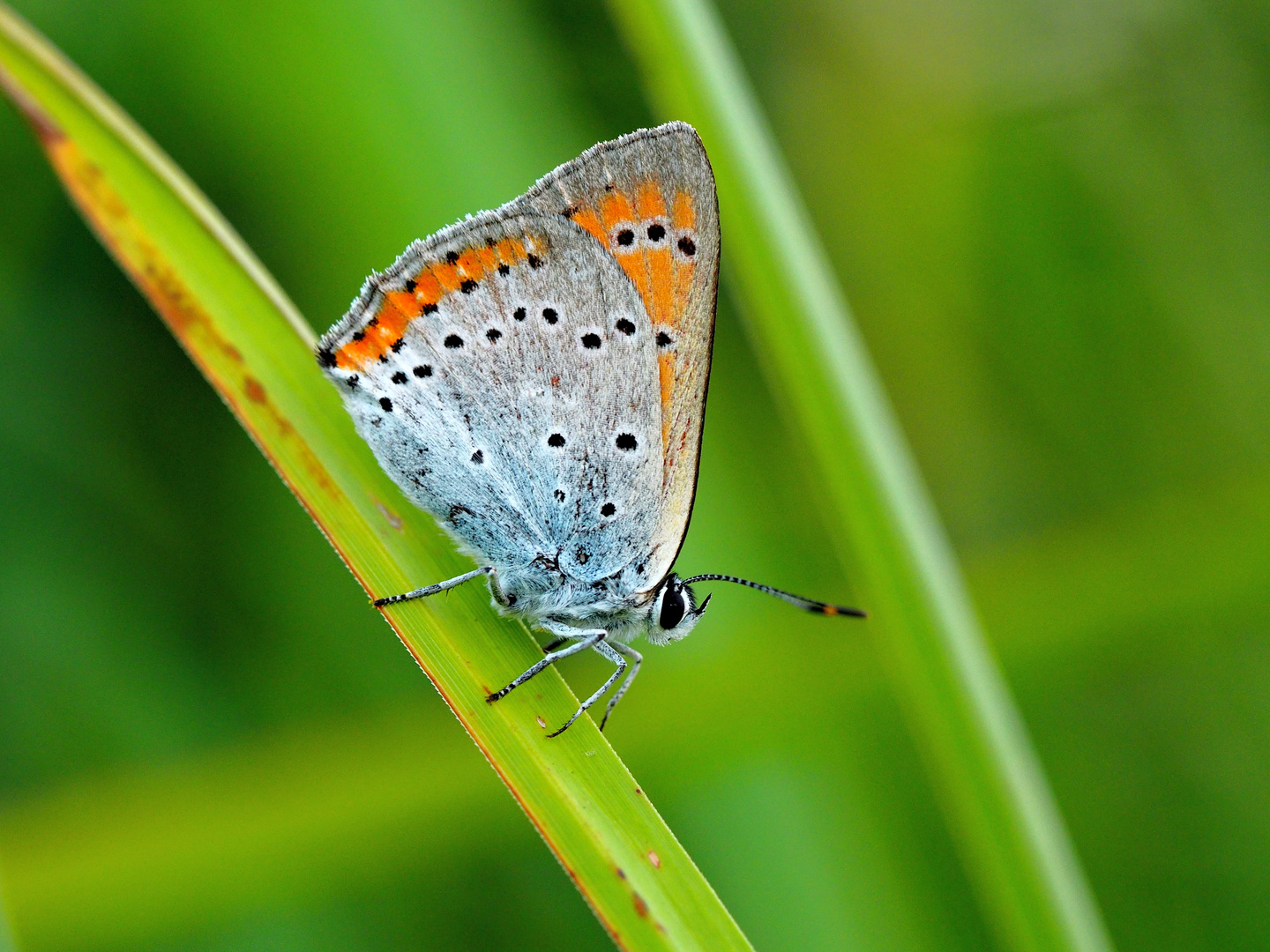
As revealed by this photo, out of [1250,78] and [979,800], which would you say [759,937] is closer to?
[979,800]

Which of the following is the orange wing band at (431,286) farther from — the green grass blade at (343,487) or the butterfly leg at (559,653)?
the butterfly leg at (559,653)

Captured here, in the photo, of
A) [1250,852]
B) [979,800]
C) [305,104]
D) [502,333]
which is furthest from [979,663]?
[305,104]

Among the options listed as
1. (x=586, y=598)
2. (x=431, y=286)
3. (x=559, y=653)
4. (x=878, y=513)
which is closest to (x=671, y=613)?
(x=586, y=598)

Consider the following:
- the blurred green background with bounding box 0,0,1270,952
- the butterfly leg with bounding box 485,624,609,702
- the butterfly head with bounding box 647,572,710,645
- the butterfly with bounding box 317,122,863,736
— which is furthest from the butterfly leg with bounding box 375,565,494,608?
the blurred green background with bounding box 0,0,1270,952

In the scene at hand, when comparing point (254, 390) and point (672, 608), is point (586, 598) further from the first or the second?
point (254, 390)

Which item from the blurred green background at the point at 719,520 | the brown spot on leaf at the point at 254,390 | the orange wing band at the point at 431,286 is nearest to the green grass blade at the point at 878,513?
the orange wing band at the point at 431,286

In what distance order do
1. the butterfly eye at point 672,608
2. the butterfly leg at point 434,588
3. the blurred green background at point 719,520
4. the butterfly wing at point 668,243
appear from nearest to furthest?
the butterfly leg at point 434,588
the butterfly wing at point 668,243
the butterfly eye at point 672,608
the blurred green background at point 719,520

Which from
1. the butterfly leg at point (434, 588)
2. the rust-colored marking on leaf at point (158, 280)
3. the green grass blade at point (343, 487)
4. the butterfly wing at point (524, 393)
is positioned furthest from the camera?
the butterfly wing at point (524, 393)
